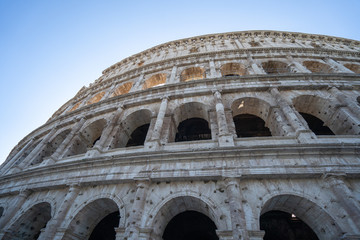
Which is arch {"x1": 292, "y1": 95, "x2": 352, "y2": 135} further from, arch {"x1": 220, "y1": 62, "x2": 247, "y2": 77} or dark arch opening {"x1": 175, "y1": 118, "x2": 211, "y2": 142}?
dark arch opening {"x1": 175, "y1": 118, "x2": 211, "y2": 142}

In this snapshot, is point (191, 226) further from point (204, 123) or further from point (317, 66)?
point (317, 66)

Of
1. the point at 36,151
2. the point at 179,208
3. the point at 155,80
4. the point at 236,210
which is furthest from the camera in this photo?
the point at 155,80

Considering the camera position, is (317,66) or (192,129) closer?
(192,129)

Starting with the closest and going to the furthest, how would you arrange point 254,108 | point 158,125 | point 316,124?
point 158,125 → point 254,108 → point 316,124

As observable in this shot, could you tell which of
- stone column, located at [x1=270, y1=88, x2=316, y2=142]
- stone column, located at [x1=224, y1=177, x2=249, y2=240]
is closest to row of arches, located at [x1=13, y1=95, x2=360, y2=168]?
stone column, located at [x1=270, y1=88, x2=316, y2=142]

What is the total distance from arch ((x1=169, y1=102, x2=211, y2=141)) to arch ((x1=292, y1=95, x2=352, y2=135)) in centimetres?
482

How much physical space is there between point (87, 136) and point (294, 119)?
37.8 ft

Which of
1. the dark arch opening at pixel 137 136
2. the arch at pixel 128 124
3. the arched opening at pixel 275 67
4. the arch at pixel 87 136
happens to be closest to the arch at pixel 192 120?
the arch at pixel 128 124

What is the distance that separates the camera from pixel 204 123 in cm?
A: 1155

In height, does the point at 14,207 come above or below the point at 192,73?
below

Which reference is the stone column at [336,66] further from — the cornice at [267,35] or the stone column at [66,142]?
the stone column at [66,142]

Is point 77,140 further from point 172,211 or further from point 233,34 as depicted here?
point 233,34

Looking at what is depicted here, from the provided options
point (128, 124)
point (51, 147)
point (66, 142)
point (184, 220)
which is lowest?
point (184, 220)

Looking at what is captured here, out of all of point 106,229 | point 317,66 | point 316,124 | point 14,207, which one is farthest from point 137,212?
point 317,66
